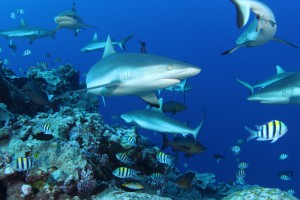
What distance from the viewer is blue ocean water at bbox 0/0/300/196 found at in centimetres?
9662

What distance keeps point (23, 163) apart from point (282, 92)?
4426mm

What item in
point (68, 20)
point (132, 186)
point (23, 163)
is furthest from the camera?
point (68, 20)

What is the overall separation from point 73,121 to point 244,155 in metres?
81.6

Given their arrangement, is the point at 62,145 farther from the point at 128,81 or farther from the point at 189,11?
the point at 189,11

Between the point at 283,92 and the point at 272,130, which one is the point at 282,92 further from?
the point at 272,130

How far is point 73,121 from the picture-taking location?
230 inches

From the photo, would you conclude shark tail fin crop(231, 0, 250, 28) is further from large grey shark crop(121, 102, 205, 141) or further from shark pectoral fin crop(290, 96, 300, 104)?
large grey shark crop(121, 102, 205, 141)

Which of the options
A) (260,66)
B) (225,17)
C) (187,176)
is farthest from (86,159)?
(225,17)

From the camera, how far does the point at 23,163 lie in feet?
14.1

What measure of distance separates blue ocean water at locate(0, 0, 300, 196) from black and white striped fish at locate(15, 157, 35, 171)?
257ft

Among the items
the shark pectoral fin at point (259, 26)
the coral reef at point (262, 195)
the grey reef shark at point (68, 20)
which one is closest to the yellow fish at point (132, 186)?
the coral reef at point (262, 195)

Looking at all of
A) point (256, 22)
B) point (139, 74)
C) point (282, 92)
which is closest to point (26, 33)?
point (139, 74)

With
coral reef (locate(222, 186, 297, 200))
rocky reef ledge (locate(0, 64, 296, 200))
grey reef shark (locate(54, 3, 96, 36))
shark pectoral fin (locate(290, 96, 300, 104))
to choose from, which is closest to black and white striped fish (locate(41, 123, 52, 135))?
rocky reef ledge (locate(0, 64, 296, 200))

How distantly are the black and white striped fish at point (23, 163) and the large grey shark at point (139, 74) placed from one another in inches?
53.0
